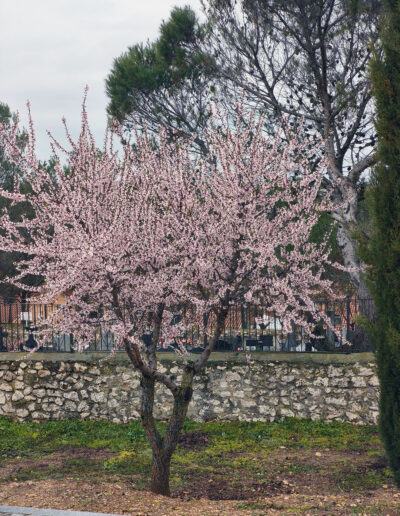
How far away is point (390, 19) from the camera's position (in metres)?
7.04

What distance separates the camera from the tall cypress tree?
6680 millimetres

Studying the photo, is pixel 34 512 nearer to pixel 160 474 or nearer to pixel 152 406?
pixel 160 474

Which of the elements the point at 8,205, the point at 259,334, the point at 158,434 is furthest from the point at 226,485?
the point at 8,205

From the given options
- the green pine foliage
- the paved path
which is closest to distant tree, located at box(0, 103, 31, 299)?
the green pine foliage

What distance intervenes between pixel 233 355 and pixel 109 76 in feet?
35.8

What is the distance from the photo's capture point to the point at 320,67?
50.3ft

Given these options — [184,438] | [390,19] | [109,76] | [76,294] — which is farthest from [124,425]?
[109,76]

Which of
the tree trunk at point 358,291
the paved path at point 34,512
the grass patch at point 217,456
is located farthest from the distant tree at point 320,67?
the paved path at point 34,512

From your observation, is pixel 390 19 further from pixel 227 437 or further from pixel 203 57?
pixel 203 57

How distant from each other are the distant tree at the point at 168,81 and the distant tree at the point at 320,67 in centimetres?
135

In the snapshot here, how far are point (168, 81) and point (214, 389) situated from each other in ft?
33.2

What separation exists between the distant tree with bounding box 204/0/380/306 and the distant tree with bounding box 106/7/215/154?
1355 mm

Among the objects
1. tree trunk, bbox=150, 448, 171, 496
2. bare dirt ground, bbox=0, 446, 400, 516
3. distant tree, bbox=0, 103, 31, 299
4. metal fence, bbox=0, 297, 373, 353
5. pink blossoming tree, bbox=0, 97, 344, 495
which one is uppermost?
distant tree, bbox=0, 103, 31, 299

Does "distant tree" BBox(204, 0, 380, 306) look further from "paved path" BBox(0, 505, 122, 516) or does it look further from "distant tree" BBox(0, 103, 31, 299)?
"distant tree" BBox(0, 103, 31, 299)
